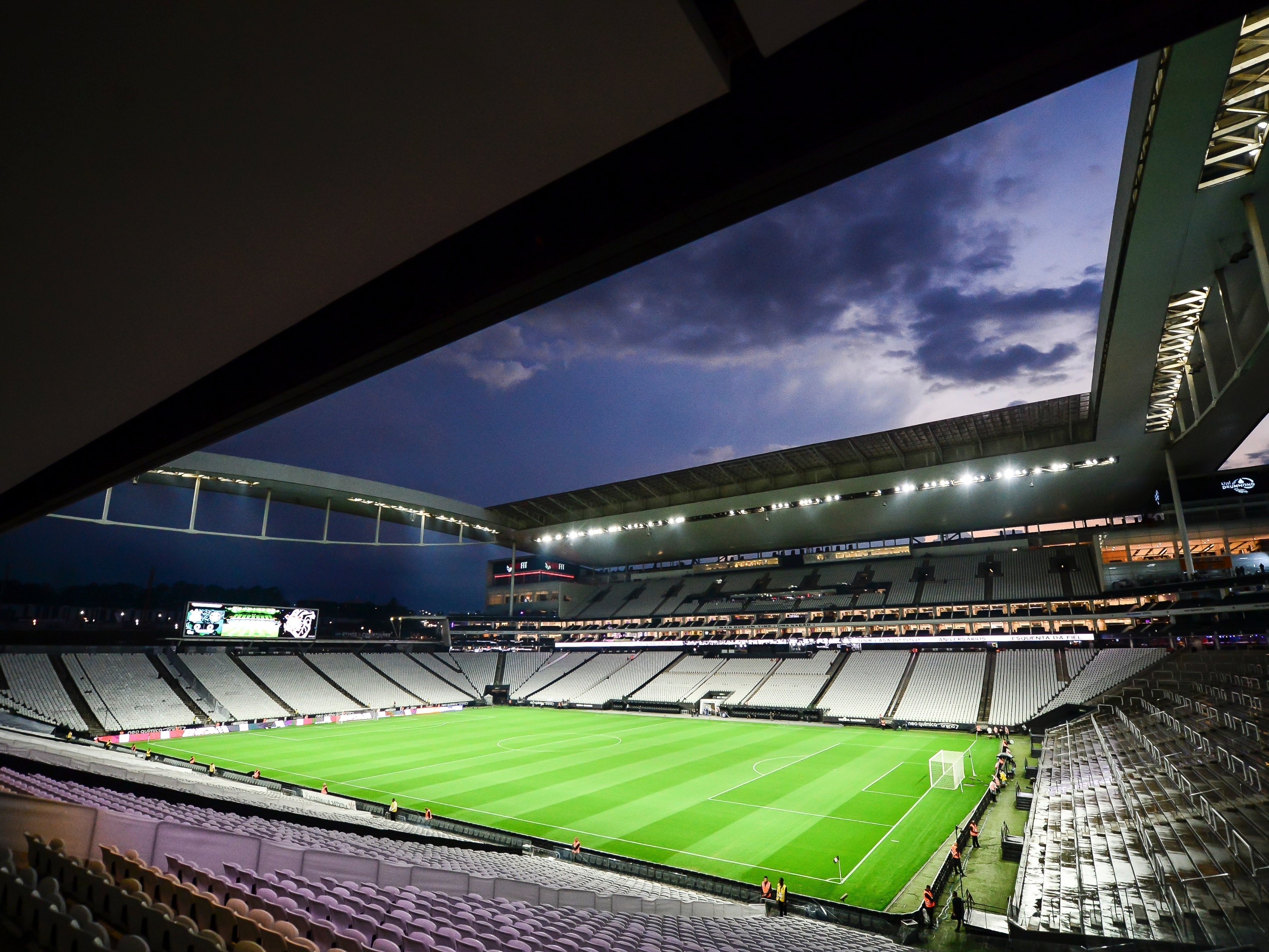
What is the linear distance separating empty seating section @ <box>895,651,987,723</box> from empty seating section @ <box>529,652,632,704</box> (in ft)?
92.8

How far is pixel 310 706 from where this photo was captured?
49.2m

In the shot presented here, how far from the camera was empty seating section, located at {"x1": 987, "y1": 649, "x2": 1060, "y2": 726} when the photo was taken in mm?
40281

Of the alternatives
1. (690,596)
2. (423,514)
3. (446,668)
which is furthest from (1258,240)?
(446,668)

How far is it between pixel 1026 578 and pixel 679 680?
100 ft

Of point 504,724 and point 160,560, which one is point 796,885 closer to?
point 504,724

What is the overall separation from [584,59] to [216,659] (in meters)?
61.3

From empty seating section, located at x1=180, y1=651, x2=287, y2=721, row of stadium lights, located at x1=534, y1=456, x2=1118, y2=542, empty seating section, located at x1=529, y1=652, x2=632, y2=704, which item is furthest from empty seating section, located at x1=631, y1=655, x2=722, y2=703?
empty seating section, located at x1=180, y1=651, x2=287, y2=721

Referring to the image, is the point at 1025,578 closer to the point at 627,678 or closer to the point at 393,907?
the point at 627,678

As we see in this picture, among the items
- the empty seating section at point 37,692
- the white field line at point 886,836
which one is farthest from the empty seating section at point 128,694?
the white field line at point 886,836

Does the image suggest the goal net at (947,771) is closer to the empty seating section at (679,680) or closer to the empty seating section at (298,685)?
the empty seating section at (679,680)

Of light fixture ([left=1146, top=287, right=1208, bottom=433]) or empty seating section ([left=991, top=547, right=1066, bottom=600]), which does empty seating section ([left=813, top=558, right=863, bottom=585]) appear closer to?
empty seating section ([left=991, top=547, right=1066, bottom=600])

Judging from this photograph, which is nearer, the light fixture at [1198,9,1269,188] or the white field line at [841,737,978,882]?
the light fixture at [1198,9,1269,188]

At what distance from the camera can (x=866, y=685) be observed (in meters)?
49.6

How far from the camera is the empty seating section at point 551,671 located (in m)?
64.9
